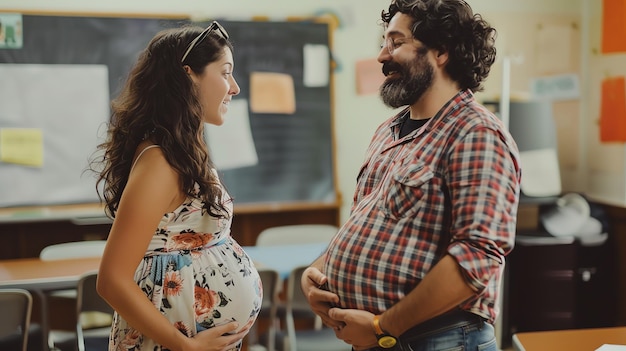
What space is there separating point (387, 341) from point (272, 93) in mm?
2906

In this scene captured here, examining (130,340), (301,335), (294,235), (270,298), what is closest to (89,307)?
(270,298)

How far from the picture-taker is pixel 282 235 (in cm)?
381

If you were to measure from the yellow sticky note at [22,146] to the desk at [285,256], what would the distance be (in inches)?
53.1

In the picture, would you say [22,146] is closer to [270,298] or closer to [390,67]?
[270,298]

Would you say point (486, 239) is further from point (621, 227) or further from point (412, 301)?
point (621, 227)

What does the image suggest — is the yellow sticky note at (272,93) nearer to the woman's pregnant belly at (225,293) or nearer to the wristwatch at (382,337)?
the woman's pregnant belly at (225,293)

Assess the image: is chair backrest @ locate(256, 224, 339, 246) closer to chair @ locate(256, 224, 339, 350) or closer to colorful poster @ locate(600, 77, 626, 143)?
chair @ locate(256, 224, 339, 350)

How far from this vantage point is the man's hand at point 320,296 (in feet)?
5.34

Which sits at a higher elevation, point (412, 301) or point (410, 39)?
point (410, 39)

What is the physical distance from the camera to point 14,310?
2725 mm

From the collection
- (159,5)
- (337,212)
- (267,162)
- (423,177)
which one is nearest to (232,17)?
(159,5)

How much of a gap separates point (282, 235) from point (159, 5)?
1.55 m

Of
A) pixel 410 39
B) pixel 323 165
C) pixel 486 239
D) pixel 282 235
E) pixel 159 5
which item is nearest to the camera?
pixel 486 239

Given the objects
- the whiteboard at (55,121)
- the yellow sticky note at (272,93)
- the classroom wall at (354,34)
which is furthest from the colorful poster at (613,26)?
the whiteboard at (55,121)
